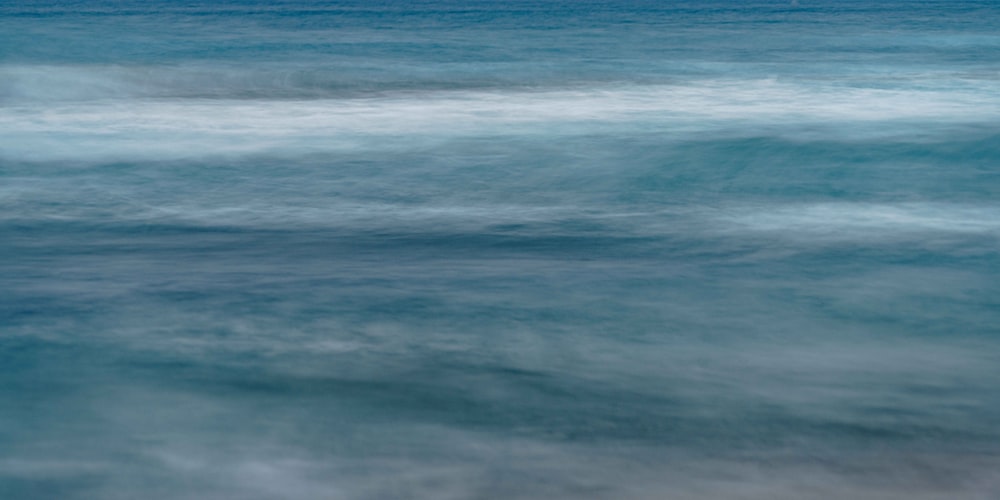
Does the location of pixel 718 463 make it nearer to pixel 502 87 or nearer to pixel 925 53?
pixel 502 87

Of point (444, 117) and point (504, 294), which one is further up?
point (444, 117)

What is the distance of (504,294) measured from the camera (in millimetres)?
5262

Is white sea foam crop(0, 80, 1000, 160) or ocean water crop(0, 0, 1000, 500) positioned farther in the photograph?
white sea foam crop(0, 80, 1000, 160)

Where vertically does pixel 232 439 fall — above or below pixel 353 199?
below

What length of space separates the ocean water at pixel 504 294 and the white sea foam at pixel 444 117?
0.07 m

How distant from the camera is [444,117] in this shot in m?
10.9

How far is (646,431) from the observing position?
148 inches

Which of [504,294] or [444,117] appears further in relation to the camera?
[444,117]

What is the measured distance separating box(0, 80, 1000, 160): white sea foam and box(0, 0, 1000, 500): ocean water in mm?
65

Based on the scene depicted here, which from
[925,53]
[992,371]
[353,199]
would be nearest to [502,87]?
[353,199]

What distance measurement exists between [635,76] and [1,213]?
8.76 meters

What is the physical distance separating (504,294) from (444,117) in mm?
5834

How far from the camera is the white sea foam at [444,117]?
955cm

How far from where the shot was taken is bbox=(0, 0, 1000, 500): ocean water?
11.7ft
